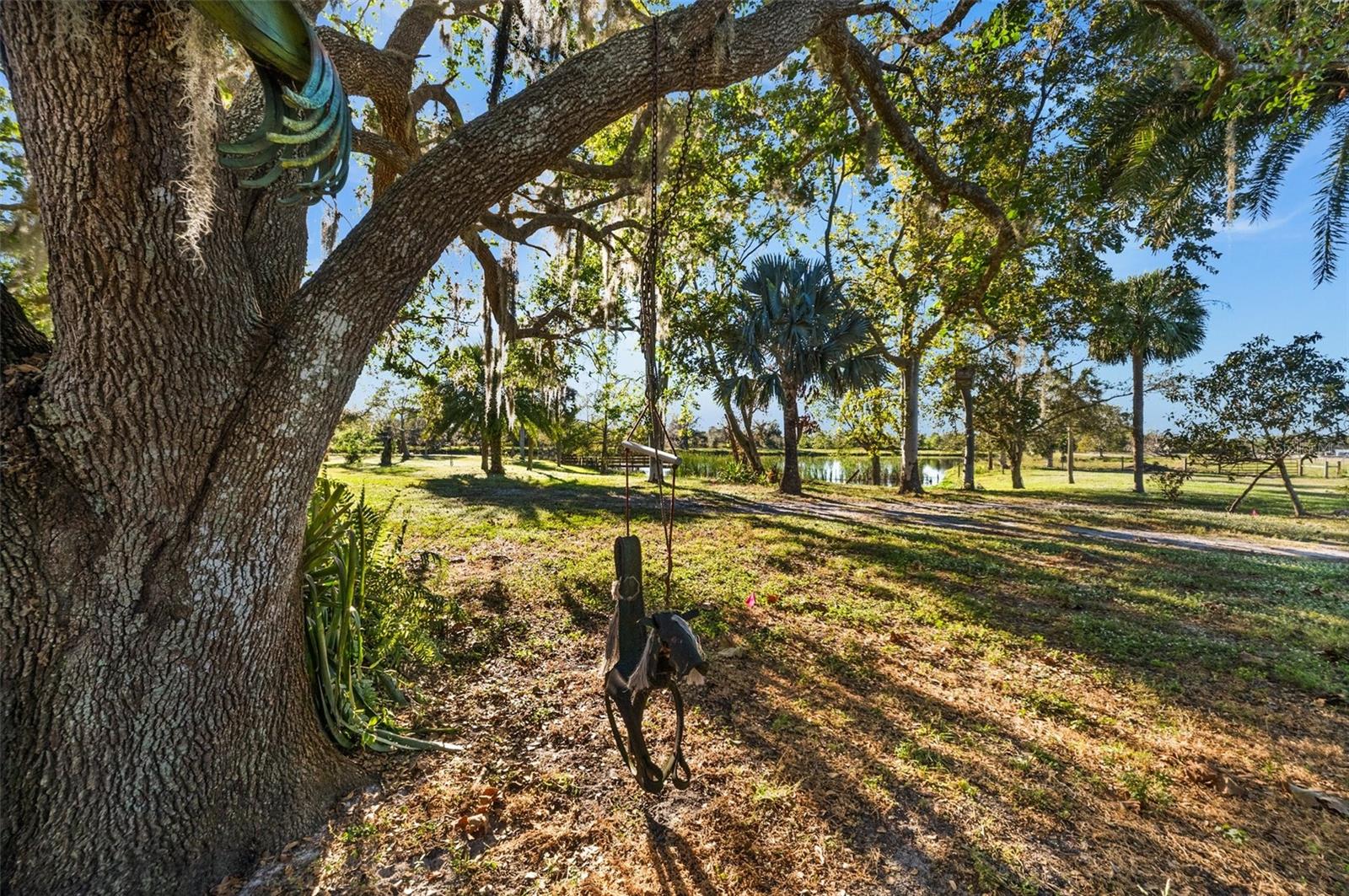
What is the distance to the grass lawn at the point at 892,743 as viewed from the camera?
5.61 ft

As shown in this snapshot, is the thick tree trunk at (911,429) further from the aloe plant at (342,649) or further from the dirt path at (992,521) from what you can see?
the aloe plant at (342,649)

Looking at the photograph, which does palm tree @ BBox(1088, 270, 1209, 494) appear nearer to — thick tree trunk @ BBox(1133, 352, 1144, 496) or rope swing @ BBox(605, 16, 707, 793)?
thick tree trunk @ BBox(1133, 352, 1144, 496)

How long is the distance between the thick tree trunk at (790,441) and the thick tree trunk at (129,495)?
427 inches

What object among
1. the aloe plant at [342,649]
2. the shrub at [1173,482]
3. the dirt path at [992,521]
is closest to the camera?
the aloe plant at [342,649]

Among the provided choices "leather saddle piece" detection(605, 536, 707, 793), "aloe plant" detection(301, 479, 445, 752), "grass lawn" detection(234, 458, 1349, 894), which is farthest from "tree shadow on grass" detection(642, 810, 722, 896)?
"aloe plant" detection(301, 479, 445, 752)

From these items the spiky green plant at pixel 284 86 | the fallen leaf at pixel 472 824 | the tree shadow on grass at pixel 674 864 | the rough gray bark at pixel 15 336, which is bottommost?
the tree shadow on grass at pixel 674 864

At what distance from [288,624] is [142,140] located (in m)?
1.64

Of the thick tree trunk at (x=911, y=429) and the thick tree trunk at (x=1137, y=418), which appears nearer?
the thick tree trunk at (x=911, y=429)

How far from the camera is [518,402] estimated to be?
1902 cm

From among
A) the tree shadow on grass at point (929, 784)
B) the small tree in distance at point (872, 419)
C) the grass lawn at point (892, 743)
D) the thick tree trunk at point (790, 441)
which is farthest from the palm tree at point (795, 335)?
the tree shadow on grass at point (929, 784)

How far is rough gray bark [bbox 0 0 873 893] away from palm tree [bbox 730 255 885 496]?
10432 millimetres

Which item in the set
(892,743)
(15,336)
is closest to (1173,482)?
(892,743)

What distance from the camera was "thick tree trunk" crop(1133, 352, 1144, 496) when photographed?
50.2ft

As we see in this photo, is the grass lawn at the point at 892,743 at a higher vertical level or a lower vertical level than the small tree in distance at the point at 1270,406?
lower
